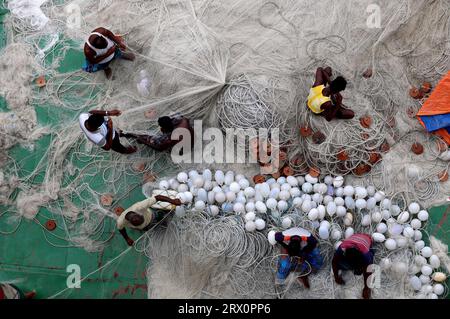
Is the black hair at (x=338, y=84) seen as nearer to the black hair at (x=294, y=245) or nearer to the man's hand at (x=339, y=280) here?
the black hair at (x=294, y=245)

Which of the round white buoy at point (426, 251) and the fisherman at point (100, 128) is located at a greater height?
the fisherman at point (100, 128)

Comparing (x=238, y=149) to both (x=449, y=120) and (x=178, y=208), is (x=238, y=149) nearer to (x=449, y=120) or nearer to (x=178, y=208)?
(x=178, y=208)

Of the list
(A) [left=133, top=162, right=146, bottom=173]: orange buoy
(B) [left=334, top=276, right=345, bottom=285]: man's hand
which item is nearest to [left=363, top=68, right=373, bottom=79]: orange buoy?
(B) [left=334, top=276, right=345, bottom=285]: man's hand

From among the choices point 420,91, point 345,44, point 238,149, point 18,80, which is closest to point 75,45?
point 18,80

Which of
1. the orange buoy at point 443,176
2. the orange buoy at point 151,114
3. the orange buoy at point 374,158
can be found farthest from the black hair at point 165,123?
the orange buoy at point 443,176

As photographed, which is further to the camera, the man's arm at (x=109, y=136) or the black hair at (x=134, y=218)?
the man's arm at (x=109, y=136)

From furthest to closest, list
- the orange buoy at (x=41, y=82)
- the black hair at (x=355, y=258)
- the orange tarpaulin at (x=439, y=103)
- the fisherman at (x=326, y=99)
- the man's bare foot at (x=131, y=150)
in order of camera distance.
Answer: the orange buoy at (x=41, y=82)
the man's bare foot at (x=131, y=150)
the orange tarpaulin at (x=439, y=103)
the fisherman at (x=326, y=99)
the black hair at (x=355, y=258)
